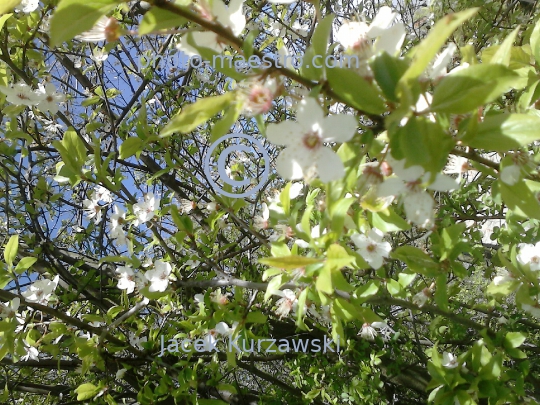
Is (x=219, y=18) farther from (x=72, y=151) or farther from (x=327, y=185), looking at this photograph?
(x=72, y=151)

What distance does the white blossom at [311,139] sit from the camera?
1.72ft

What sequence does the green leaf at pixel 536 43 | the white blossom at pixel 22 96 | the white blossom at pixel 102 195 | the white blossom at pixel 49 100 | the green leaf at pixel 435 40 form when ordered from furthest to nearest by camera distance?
1. the white blossom at pixel 102 195
2. the white blossom at pixel 49 100
3. the white blossom at pixel 22 96
4. the green leaf at pixel 536 43
5. the green leaf at pixel 435 40

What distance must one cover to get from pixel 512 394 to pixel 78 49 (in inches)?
96.5

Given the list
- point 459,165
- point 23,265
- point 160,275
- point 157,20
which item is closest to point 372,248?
point 459,165

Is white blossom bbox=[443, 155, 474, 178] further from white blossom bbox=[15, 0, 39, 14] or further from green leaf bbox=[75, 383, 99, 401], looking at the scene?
green leaf bbox=[75, 383, 99, 401]

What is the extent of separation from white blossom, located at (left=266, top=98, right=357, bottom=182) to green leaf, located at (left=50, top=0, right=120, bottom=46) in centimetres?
24

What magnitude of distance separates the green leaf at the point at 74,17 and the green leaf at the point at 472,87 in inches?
15.6

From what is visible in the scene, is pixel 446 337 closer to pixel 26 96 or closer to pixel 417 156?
pixel 417 156

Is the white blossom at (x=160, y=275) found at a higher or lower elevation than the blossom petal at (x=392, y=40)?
higher

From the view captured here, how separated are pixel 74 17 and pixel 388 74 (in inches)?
14.4

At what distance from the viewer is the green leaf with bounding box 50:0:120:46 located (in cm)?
49

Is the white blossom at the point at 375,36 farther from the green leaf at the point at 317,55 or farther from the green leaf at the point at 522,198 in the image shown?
the green leaf at the point at 522,198

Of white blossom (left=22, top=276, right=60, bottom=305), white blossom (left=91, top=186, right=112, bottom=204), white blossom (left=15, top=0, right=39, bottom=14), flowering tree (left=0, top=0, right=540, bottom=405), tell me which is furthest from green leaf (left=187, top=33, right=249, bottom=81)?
white blossom (left=91, top=186, right=112, bottom=204)

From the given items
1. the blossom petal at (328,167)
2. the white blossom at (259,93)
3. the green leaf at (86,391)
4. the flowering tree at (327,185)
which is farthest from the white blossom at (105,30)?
the green leaf at (86,391)
